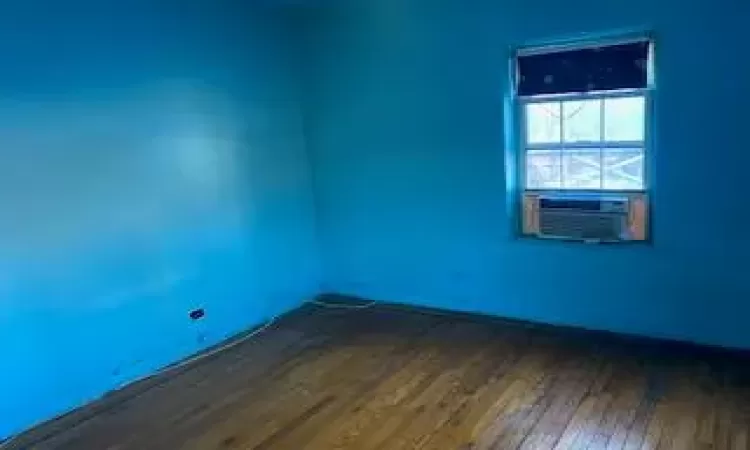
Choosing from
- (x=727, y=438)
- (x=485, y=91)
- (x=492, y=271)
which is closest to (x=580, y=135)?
(x=485, y=91)

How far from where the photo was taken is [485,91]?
4.23 meters

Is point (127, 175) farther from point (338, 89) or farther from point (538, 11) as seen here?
point (538, 11)

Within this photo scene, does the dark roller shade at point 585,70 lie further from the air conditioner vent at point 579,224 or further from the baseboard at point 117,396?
the baseboard at point 117,396

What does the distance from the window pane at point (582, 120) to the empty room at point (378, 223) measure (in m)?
0.01

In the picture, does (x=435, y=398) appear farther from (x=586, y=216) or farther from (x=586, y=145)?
(x=586, y=145)

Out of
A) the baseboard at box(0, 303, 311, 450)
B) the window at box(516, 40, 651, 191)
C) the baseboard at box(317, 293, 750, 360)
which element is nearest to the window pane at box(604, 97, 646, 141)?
the window at box(516, 40, 651, 191)

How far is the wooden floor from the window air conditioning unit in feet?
2.16

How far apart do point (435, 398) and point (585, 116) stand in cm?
202

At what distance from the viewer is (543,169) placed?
4273 millimetres

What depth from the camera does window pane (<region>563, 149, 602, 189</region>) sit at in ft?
13.3

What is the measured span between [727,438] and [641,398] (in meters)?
0.47

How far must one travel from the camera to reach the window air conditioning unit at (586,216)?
396 cm

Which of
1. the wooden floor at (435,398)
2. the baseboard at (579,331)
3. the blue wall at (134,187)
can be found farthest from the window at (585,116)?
the blue wall at (134,187)

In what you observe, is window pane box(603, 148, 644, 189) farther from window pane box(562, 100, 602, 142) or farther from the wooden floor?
the wooden floor
